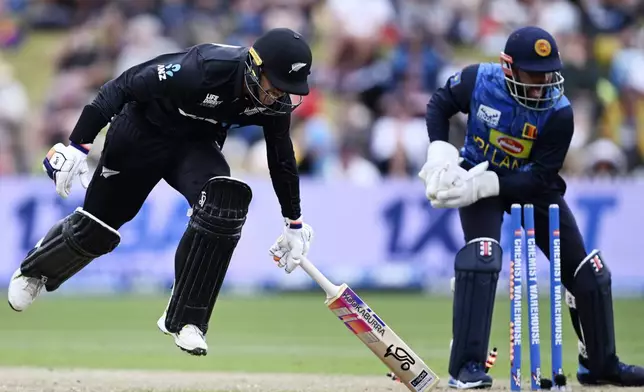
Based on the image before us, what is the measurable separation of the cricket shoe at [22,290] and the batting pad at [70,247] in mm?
47

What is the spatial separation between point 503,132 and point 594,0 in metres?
10.6

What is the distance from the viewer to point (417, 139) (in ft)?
47.3

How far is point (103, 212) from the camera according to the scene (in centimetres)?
684

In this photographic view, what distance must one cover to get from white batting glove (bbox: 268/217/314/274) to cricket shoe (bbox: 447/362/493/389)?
110 cm

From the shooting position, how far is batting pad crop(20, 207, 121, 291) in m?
6.84

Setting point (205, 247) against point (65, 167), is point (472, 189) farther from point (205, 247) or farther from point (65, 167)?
point (65, 167)

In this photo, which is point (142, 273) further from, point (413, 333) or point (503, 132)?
point (503, 132)

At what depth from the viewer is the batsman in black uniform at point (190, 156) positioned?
20.8ft

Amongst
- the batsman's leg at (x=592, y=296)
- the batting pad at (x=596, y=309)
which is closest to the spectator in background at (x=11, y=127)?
the batsman's leg at (x=592, y=296)

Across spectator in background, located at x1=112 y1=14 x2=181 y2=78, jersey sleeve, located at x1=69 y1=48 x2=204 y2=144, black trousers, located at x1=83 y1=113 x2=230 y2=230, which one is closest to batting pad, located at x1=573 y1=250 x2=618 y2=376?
black trousers, located at x1=83 y1=113 x2=230 y2=230

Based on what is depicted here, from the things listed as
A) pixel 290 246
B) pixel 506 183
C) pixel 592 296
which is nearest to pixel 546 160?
pixel 506 183

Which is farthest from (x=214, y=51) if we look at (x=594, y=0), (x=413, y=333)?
(x=594, y=0)

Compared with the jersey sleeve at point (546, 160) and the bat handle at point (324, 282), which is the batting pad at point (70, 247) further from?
the jersey sleeve at point (546, 160)

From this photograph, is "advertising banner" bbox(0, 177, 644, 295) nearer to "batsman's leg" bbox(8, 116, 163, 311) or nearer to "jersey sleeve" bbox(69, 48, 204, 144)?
"batsman's leg" bbox(8, 116, 163, 311)
